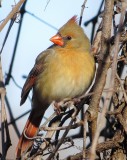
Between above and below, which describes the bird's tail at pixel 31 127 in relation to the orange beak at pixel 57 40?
below

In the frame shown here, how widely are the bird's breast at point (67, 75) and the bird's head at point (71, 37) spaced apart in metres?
0.11

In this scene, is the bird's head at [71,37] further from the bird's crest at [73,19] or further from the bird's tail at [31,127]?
the bird's tail at [31,127]

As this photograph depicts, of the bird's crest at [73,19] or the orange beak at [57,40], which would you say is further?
the orange beak at [57,40]

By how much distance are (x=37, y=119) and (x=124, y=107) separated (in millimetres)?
997

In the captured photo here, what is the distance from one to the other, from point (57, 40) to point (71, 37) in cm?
14

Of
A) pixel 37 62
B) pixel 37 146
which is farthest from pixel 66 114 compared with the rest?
pixel 37 62

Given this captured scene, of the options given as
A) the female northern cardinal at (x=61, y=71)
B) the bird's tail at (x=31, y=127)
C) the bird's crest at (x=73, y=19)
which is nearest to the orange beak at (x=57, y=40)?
the female northern cardinal at (x=61, y=71)

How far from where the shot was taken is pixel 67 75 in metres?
2.42

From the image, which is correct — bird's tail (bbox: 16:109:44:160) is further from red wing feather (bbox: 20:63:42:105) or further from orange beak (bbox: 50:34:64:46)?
orange beak (bbox: 50:34:64:46)

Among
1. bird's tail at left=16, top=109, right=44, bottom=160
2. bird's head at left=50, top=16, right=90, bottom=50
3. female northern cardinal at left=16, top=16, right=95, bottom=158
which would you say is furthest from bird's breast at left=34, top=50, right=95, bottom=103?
bird's tail at left=16, top=109, right=44, bottom=160

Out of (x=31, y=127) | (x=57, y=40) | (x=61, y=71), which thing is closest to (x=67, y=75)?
(x=61, y=71)

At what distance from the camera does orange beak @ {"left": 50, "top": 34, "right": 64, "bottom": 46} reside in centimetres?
243

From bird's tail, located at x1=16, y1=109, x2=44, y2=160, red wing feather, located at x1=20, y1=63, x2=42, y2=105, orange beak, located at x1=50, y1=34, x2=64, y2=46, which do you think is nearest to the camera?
bird's tail, located at x1=16, y1=109, x2=44, y2=160

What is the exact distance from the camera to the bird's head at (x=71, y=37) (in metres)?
2.45
